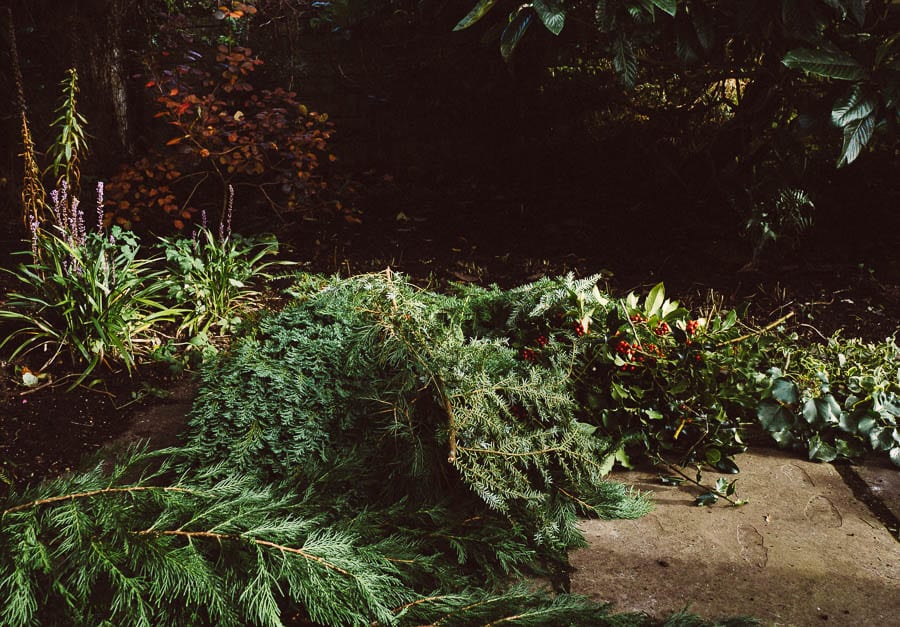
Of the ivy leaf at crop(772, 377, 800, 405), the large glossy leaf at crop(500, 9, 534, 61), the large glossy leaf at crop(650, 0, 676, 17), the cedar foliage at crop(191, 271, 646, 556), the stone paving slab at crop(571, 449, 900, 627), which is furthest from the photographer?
the ivy leaf at crop(772, 377, 800, 405)

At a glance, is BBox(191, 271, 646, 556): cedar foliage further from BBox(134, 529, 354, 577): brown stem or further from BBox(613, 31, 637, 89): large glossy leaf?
BBox(613, 31, 637, 89): large glossy leaf

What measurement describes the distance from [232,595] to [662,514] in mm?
1343

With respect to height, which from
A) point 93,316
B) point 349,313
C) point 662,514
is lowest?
point 662,514

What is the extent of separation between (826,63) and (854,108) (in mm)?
179

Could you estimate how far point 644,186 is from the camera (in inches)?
190

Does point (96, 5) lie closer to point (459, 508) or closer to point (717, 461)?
point (459, 508)

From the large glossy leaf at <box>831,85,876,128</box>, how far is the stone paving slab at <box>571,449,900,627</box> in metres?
1.23

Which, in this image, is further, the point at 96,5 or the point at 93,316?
the point at 96,5

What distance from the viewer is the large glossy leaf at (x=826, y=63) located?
89.0 inches

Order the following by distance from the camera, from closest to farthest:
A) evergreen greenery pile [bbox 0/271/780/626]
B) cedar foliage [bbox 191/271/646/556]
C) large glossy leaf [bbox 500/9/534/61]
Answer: evergreen greenery pile [bbox 0/271/780/626] < cedar foliage [bbox 191/271/646/556] < large glossy leaf [bbox 500/9/534/61]

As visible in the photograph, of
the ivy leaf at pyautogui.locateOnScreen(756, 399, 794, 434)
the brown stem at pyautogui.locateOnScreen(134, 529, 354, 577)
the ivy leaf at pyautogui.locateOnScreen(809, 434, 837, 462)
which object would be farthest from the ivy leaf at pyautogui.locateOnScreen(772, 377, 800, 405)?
the brown stem at pyautogui.locateOnScreen(134, 529, 354, 577)

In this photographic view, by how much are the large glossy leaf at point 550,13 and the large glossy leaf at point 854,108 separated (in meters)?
1.00

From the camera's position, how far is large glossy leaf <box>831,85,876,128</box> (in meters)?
2.28

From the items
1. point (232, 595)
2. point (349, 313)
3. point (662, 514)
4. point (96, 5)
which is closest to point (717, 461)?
point (662, 514)
